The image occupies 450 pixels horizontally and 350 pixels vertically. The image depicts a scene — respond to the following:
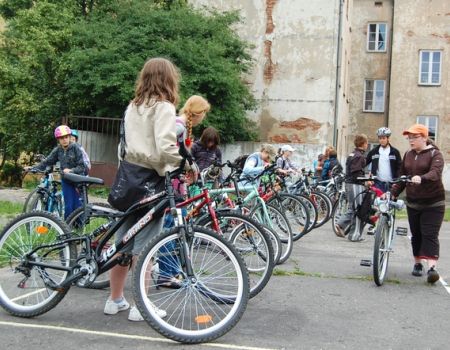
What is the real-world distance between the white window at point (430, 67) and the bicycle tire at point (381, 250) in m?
27.2

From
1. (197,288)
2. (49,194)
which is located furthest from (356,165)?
(197,288)

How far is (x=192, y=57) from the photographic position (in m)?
19.5

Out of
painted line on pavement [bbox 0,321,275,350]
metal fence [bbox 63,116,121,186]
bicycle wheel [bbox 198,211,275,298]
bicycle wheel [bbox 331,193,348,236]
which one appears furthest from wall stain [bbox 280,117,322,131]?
painted line on pavement [bbox 0,321,275,350]

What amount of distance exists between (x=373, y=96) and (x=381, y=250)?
28467 mm

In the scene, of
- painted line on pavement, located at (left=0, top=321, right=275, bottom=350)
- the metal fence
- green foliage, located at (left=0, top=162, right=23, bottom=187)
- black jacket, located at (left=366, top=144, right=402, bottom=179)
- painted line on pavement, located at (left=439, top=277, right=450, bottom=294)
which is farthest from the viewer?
green foliage, located at (left=0, top=162, right=23, bottom=187)

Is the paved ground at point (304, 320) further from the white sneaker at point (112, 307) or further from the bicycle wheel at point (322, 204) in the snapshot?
the bicycle wheel at point (322, 204)

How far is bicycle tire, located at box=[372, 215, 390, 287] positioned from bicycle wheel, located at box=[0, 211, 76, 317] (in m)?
3.18

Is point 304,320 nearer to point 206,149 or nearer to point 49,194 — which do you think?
point 206,149

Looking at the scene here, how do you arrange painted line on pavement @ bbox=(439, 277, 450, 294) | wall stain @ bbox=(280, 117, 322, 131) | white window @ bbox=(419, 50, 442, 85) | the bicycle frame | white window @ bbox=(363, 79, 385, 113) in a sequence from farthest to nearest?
1. white window @ bbox=(363, 79, 385, 113)
2. white window @ bbox=(419, 50, 442, 85)
3. wall stain @ bbox=(280, 117, 322, 131)
4. painted line on pavement @ bbox=(439, 277, 450, 294)
5. the bicycle frame

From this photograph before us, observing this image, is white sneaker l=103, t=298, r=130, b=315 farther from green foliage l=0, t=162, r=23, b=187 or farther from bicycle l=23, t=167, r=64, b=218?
green foliage l=0, t=162, r=23, b=187

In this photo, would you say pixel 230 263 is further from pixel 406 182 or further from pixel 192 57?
pixel 192 57

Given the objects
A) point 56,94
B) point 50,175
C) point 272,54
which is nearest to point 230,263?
point 50,175

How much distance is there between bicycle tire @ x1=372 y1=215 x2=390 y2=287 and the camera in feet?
20.3

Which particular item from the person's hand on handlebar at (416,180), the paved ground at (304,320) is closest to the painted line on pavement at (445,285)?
the paved ground at (304,320)
